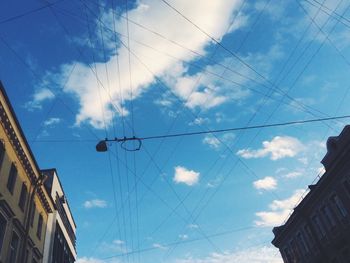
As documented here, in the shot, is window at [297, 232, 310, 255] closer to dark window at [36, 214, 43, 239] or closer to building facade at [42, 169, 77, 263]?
building facade at [42, 169, 77, 263]

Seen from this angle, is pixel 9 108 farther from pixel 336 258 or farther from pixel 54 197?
pixel 336 258

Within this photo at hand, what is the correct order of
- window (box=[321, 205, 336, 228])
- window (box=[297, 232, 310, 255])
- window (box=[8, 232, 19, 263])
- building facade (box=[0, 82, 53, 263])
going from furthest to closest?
window (box=[297, 232, 310, 255]), window (box=[321, 205, 336, 228]), window (box=[8, 232, 19, 263]), building facade (box=[0, 82, 53, 263])

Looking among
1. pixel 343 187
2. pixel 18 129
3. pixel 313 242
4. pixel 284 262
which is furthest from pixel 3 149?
pixel 284 262

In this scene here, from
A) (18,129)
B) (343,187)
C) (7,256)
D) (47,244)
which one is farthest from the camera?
(343,187)

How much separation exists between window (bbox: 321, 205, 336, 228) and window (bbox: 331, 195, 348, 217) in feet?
3.28

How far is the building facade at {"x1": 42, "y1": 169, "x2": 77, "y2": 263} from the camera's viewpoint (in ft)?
79.2

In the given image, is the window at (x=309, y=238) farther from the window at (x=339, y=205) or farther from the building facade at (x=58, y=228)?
the building facade at (x=58, y=228)

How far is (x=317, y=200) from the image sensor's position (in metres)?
28.9

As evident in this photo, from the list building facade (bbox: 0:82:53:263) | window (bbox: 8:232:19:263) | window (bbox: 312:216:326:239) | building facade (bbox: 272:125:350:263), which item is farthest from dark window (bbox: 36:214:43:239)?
window (bbox: 312:216:326:239)

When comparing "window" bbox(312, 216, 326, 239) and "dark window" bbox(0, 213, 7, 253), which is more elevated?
"window" bbox(312, 216, 326, 239)

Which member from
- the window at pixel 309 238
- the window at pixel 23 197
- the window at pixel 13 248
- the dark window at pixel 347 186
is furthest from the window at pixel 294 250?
the window at pixel 13 248

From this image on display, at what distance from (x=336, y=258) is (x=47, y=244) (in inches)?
847

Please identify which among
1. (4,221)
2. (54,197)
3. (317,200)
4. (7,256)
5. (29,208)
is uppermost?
(54,197)

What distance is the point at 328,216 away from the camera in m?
27.7
